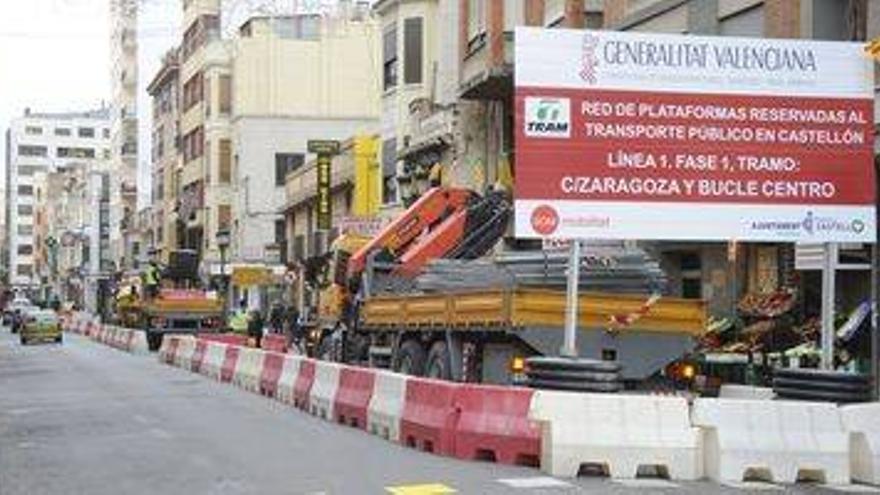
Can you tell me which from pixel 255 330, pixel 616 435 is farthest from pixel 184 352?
pixel 616 435

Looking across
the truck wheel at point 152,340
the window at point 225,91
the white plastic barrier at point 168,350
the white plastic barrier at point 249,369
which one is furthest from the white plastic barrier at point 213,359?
the window at point 225,91

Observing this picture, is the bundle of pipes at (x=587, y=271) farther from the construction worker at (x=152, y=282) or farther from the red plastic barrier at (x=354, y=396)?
the construction worker at (x=152, y=282)

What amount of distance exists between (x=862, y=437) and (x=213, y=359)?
19.9m

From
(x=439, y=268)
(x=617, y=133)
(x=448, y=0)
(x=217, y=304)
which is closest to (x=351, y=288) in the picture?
(x=439, y=268)

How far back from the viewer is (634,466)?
1350cm

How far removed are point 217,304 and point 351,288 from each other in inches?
1041

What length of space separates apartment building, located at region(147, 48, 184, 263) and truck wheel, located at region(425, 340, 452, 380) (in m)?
65.3

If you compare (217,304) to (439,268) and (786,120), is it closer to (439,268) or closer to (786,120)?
(439,268)

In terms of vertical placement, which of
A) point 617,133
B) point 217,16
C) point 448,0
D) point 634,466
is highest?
point 217,16

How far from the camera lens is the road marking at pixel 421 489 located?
1217cm

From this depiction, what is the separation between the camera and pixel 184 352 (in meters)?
36.7

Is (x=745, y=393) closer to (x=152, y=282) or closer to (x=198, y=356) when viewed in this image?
(x=198, y=356)

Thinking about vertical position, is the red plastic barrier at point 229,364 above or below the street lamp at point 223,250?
below

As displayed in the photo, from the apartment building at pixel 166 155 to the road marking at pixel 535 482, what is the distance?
239 ft
